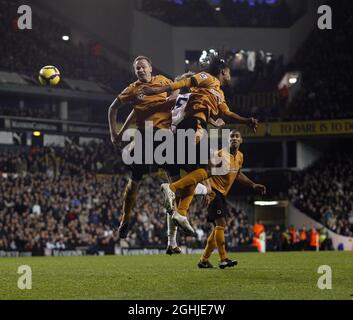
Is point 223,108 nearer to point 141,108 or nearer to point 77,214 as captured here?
point 141,108

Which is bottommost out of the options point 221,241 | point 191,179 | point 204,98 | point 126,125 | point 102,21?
point 221,241

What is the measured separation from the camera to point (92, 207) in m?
29.1

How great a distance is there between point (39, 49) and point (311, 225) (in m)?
15.3

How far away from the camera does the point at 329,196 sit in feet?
105

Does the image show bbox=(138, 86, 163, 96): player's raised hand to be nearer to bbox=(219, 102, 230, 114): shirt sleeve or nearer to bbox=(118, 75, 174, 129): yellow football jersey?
bbox=(118, 75, 174, 129): yellow football jersey

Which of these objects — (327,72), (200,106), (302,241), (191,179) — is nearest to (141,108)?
(200,106)

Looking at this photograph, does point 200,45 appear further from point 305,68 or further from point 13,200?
point 13,200

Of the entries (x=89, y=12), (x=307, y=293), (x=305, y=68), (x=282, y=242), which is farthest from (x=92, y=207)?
(x=307, y=293)

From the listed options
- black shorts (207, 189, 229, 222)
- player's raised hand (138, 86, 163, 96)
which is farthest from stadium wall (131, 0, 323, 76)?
black shorts (207, 189, 229, 222)

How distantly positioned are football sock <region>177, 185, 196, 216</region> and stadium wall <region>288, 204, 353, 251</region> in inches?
769

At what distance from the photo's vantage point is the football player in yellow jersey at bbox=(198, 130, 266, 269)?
1388 cm

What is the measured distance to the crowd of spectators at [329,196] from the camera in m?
31.4

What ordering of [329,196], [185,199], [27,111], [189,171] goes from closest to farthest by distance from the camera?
[185,199], [189,171], [329,196], [27,111]
